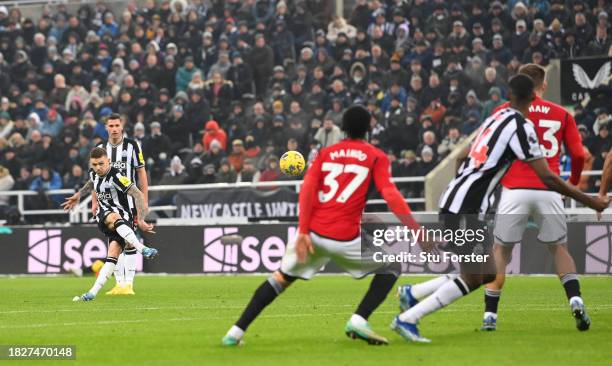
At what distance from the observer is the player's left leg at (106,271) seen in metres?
16.3

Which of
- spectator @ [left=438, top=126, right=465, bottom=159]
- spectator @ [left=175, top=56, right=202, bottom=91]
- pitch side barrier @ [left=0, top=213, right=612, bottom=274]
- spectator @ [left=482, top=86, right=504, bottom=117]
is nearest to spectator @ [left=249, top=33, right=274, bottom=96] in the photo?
spectator @ [left=175, top=56, right=202, bottom=91]

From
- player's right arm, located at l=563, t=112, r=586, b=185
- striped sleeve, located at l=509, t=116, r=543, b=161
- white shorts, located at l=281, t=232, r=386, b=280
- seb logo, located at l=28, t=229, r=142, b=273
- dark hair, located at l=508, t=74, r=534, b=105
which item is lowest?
seb logo, located at l=28, t=229, r=142, b=273

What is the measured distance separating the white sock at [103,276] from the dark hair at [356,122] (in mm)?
7447

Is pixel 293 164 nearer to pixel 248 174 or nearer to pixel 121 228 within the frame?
pixel 121 228

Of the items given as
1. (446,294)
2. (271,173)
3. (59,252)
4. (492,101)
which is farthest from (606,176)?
(59,252)

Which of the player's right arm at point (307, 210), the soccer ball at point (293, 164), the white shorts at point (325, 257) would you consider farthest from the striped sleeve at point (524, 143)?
the soccer ball at point (293, 164)

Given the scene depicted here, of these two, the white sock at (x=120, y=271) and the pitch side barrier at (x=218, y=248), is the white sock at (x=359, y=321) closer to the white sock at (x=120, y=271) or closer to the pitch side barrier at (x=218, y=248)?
the white sock at (x=120, y=271)

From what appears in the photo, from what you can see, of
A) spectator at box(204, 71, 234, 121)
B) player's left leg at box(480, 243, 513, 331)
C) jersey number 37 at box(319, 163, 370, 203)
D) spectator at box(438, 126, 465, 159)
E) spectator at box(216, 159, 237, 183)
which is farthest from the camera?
spectator at box(204, 71, 234, 121)

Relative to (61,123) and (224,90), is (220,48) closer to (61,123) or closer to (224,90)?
(224,90)

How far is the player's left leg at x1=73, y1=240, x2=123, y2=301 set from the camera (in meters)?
16.3

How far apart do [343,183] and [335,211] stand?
23 cm

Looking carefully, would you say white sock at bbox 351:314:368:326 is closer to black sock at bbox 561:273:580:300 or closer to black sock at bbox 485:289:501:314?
black sock at bbox 485:289:501:314

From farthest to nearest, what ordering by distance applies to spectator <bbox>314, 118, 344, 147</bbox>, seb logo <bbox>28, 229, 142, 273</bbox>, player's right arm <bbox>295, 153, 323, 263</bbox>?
spectator <bbox>314, 118, 344, 147</bbox> → seb logo <bbox>28, 229, 142, 273</bbox> → player's right arm <bbox>295, 153, 323, 263</bbox>

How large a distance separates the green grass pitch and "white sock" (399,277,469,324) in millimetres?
235
